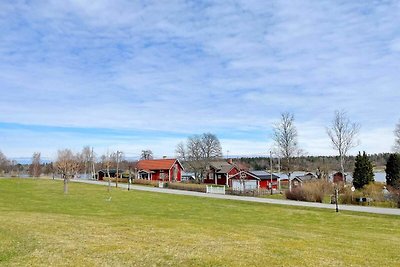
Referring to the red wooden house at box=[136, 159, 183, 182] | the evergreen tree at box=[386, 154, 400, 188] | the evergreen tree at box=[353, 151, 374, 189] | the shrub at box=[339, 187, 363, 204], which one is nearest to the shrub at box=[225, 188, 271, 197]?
the evergreen tree at box=[353, 151, 374, 189]

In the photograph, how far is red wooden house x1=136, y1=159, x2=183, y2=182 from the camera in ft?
281

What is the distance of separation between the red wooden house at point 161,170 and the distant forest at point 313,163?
21798mm

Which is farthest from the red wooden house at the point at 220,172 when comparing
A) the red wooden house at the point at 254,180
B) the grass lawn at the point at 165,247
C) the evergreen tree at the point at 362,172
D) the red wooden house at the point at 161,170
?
the grass lawn at the point at 165,247

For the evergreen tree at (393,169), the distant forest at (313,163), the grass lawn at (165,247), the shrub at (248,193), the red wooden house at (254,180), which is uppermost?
the distant forest at (313,163)

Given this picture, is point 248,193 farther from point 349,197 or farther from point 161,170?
point 161,170

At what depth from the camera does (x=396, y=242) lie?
15.4 metres

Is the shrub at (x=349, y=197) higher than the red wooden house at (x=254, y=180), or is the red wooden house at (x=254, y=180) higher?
the red wooden house at (x=254, y=180)

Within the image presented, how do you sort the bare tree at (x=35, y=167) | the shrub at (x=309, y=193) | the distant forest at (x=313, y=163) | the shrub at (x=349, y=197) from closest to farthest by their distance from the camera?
the shrub at (x=349, y=197)
the shrub at (x=309, y=193)
the distant forest at (x=313, y=163)
the bare tree at (x=35, y=167)

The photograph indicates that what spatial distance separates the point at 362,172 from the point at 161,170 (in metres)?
43.9

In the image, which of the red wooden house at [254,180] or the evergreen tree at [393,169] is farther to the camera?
the red wooden house at [254,180]

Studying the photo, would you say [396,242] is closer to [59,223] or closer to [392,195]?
[59,223]

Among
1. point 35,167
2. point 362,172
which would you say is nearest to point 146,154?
point 35,167

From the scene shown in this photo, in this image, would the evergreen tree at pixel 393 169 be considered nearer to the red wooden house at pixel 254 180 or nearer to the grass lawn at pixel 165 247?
the red wooden house at pixel 254 180

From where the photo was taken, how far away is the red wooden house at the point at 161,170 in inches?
3366
